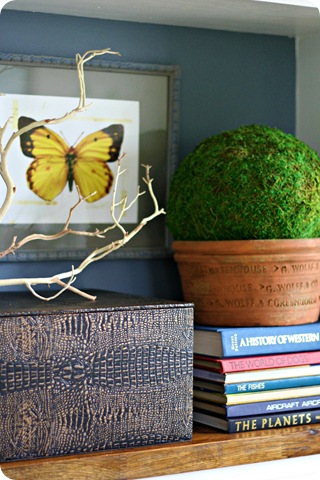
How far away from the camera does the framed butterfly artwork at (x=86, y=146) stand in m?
1.30

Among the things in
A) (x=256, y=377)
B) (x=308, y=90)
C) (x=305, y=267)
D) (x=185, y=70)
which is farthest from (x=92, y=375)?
(x=308, y=90)

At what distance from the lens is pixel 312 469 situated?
3.74 feet

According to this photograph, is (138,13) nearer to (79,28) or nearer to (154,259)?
(79,28)

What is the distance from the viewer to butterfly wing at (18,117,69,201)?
4.29 ft

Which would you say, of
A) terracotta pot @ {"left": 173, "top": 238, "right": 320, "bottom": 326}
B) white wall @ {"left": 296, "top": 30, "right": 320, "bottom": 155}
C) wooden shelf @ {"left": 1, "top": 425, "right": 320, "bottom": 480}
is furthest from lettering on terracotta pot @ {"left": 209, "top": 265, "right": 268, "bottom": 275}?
white wall @ {"left": 296, "top": 30, "right": 320, "bottom": 155}

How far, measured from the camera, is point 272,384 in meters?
1.18

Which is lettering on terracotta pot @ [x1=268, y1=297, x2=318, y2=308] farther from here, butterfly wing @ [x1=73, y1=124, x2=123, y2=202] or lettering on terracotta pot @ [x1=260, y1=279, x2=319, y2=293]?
butterfly wing @ [x1=73, y1=124, x2=123, y2=202]

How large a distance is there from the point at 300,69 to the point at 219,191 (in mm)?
439

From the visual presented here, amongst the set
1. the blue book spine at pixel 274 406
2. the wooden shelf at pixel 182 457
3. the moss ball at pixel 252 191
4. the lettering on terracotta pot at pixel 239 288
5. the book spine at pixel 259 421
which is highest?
the moss ball at pixel 252 191

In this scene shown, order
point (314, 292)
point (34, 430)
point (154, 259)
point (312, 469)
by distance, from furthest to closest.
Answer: point (154, 259) → point (314, 292) → point (312, 469) → point (34, 430)

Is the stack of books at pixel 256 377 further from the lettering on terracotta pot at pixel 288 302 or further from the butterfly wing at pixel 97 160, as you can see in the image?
the butterfly wing at pixel 97 160

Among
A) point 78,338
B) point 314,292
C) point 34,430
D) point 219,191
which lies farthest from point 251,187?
point 34,430

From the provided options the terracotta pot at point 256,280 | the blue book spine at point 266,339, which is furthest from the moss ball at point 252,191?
the blue book spine at point 266,339

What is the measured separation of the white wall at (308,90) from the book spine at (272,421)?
509mm
